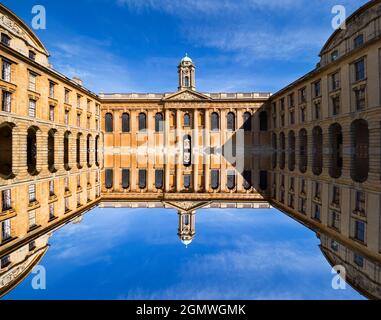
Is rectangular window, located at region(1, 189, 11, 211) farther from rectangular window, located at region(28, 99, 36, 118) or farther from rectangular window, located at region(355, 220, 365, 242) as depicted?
rectangular window, located at region(355, 220, 365, 242)

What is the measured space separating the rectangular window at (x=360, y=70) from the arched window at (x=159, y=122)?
33.8 m

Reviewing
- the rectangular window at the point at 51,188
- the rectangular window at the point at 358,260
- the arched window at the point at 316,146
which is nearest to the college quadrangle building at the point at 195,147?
the rectangular window at the point at 358,260

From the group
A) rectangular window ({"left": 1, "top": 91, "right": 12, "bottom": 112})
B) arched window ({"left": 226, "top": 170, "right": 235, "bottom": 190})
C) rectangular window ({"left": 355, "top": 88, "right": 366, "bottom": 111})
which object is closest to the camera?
rectangular window ({"left": 1, "top": 91, "right": 12, "bottom": 112})

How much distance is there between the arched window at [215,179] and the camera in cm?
2558

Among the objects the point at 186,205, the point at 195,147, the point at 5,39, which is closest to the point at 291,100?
the point at 195,147

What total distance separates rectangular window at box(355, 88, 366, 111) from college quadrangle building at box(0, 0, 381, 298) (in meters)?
0.11

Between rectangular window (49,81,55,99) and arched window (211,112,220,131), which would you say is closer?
rectangular window (49,81,55,99)

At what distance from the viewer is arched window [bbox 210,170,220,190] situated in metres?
25.6

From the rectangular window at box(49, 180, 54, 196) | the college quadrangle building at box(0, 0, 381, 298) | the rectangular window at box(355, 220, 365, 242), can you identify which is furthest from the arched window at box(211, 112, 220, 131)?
the rectangular window at box(355, 220, 365, 242)

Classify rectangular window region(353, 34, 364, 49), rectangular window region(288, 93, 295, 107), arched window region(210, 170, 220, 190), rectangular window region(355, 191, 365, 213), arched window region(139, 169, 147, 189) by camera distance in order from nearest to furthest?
1. rectangular window region(355, 191, 365, 213)
2. rectangular window region(353, 34, 364, 49)
3. arched window region(210, 170, 220, 190)
4. arched window region(139, 169, 147, 189)
5. rectangular window region(288, 93, 295, 107)

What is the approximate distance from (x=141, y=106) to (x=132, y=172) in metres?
22.2

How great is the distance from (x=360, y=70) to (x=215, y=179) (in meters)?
18.2
